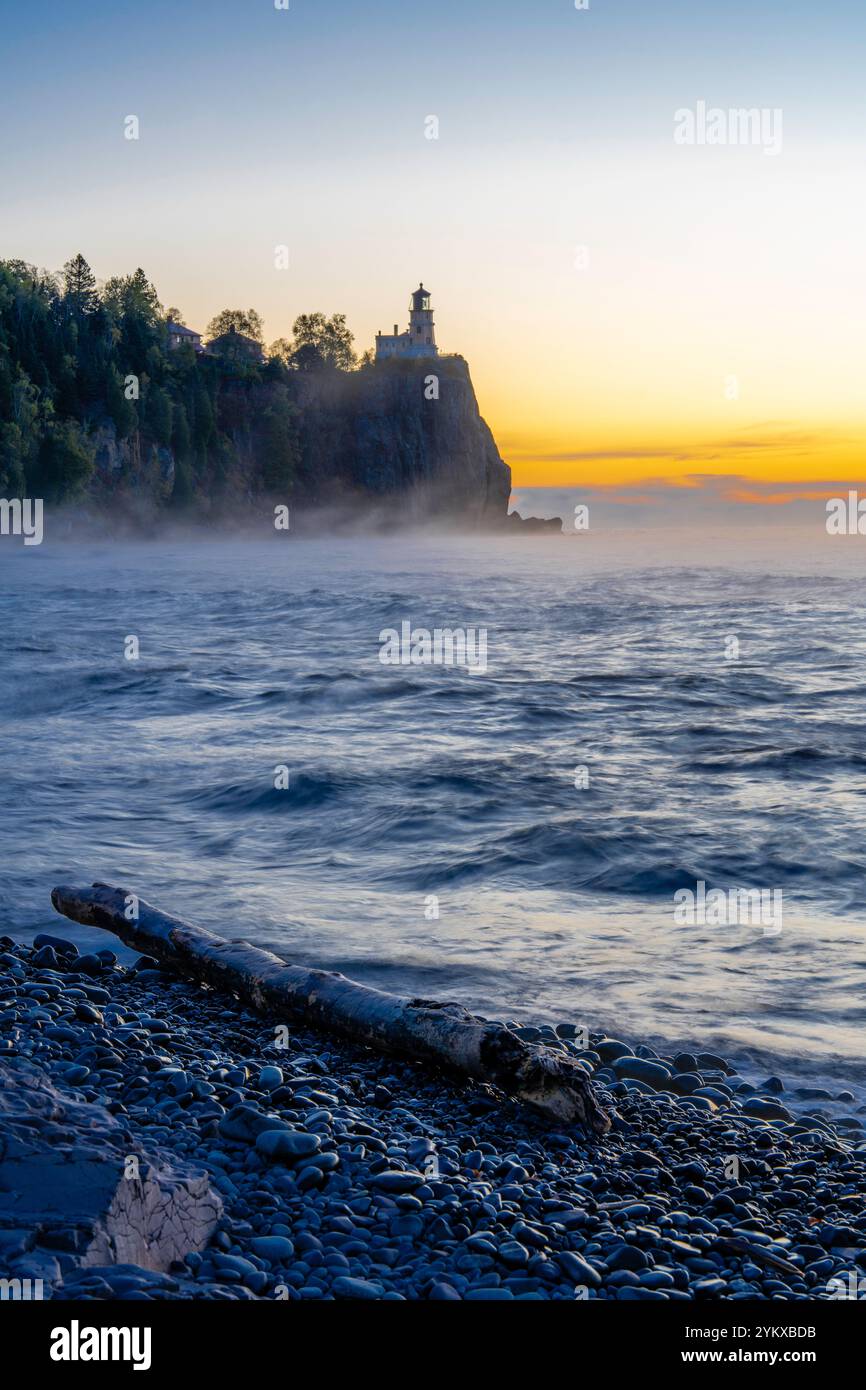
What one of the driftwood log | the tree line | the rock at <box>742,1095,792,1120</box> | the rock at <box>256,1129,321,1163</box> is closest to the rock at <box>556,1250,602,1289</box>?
the rock at <box>256,1129,321,1163</box>

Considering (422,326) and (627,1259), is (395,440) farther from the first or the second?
(627,1259)

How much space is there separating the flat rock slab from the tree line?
286ft

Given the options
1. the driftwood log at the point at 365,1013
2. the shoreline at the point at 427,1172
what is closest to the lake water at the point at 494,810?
the driftwood log at the point at 365,1013

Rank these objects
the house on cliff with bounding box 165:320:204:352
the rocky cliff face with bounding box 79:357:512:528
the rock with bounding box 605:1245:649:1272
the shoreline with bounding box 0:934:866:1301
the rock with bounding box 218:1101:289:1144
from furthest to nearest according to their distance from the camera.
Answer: the house on cliff with bounding box 165:320:204:352 → the rocky cliff face with bounding box 79:357:512:528 → the rock with bounding box 218:1101:289:1144 → the rock with bounding box 605:1245:649:1272 → the shoreline with bounding box 0:934:866:1301

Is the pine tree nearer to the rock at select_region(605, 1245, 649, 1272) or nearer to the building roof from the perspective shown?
the building roof

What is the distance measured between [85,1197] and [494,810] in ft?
36.3

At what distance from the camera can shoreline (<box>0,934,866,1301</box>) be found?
4.07 m

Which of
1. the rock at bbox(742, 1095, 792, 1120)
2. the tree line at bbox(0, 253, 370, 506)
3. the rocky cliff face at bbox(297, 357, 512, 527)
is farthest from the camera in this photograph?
the rocky cliff face at bbox(297, 357, 512, 527)

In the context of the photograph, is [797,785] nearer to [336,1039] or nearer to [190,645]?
[336,1039]

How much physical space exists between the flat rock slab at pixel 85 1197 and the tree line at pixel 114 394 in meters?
87.2

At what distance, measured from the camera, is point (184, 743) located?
776 inches

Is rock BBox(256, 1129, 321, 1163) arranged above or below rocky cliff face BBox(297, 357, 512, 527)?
below
